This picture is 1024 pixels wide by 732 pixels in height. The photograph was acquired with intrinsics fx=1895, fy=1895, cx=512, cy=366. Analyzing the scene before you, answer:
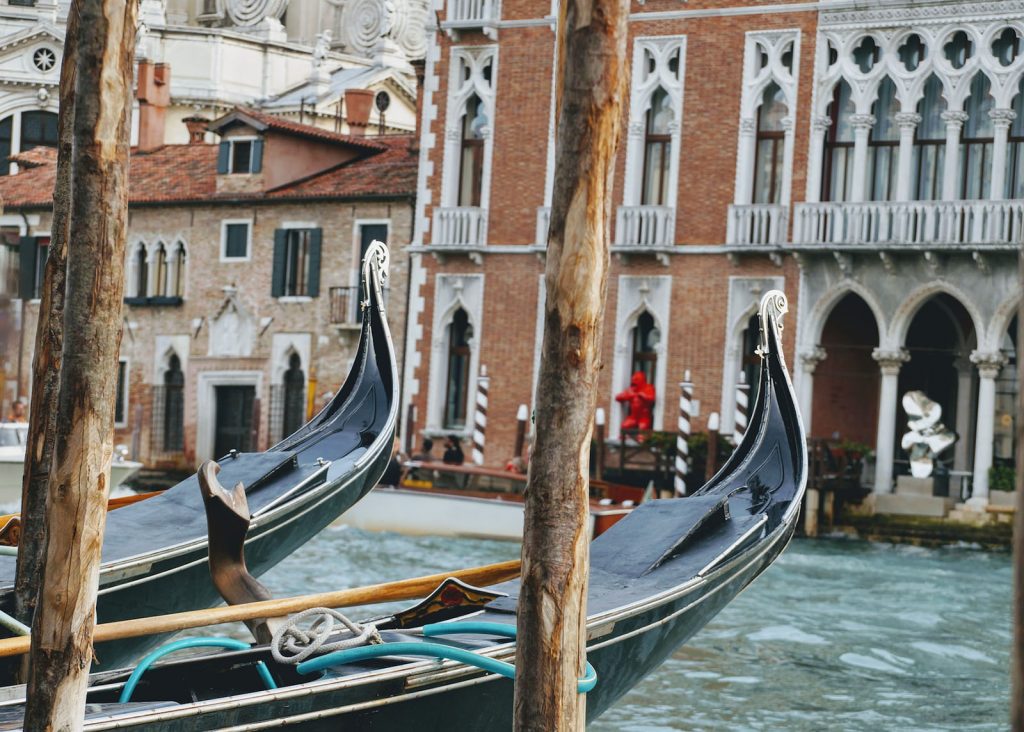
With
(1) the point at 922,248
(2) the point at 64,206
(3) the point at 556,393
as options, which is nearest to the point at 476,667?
(3) the point at 556,393

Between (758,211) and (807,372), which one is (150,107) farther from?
(807,372)

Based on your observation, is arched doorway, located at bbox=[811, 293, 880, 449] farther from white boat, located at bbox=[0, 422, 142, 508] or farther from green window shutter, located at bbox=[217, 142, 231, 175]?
green window shutter, located at bbox=[217, 142, 231, 175]

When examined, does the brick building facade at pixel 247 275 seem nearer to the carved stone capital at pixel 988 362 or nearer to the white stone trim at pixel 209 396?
the white stone trim at pixel 209 396

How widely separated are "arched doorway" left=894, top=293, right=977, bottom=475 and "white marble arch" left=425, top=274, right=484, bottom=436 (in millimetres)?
3718

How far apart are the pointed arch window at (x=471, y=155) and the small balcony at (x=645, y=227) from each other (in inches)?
60.4

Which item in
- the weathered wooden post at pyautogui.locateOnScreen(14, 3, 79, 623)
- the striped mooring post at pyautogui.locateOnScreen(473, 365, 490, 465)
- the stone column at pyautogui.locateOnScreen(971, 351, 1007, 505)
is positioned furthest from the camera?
the striped mooring post at pyautogui.locateOnScreen(473, 365, 490, 465)

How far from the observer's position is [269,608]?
195 inches

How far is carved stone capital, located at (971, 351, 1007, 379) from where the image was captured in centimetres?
1468

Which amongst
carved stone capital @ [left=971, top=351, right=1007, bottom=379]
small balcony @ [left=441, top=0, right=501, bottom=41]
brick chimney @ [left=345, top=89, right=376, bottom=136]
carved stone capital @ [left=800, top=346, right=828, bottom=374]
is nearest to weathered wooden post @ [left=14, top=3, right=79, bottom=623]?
carved stone capital @ [left=971, top=351, right=1007, bottom=379]

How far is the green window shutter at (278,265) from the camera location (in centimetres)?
1886

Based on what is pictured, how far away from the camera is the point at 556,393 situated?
3.86 meters

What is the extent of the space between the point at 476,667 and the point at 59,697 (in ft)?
3.84

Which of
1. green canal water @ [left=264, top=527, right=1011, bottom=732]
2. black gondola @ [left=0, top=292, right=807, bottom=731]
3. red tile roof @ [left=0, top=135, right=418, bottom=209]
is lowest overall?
green canal water @ [left=264, top=527, right=1011, bottom=732]

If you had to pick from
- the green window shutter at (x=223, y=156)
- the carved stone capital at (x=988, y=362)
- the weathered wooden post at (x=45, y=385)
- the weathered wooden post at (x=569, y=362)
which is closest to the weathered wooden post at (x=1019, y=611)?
the weathered wooden post at (x=569, y=362)
